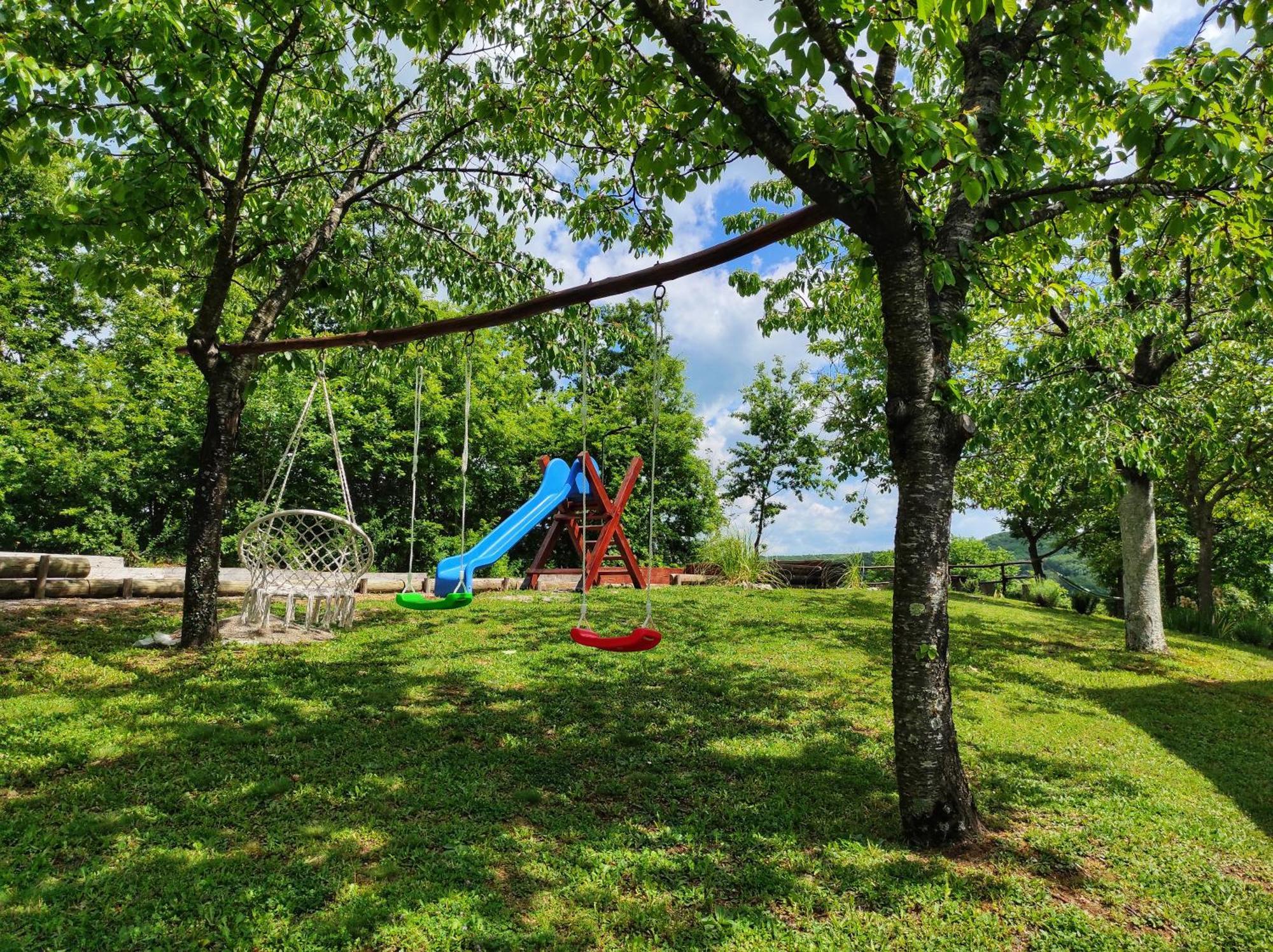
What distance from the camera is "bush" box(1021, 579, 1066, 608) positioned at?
16125mm

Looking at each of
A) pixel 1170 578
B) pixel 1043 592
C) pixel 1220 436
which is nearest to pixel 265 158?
pixel 1220 436

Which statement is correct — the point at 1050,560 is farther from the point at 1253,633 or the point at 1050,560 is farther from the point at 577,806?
the point at 577,806

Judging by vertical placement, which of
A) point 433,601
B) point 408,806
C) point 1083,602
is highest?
point 433,601

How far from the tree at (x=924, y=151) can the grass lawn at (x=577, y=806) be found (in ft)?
2.33

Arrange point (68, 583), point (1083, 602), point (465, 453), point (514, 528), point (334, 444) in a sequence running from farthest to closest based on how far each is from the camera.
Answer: point (1083, 602) < point (514, 528) < point (68, 583) < point (334, 444) < point (465, 453)

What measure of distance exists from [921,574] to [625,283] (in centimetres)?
236

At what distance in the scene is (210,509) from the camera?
6.37 m

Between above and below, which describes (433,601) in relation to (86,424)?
below

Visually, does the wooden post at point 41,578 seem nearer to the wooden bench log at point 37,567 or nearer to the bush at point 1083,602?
the wooden bench log at point 37,567

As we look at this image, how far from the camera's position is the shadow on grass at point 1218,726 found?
4.62 metres

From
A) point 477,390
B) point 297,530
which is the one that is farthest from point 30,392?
point 297,530

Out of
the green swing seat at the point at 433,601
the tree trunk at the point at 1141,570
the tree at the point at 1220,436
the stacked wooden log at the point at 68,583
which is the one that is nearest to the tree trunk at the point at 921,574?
the green swing seat at the point at 433,601

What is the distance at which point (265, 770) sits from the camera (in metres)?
3.86

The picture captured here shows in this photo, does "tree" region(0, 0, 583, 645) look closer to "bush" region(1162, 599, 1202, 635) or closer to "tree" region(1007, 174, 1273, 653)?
"tree" region(1007, 174, 1273, 653)
